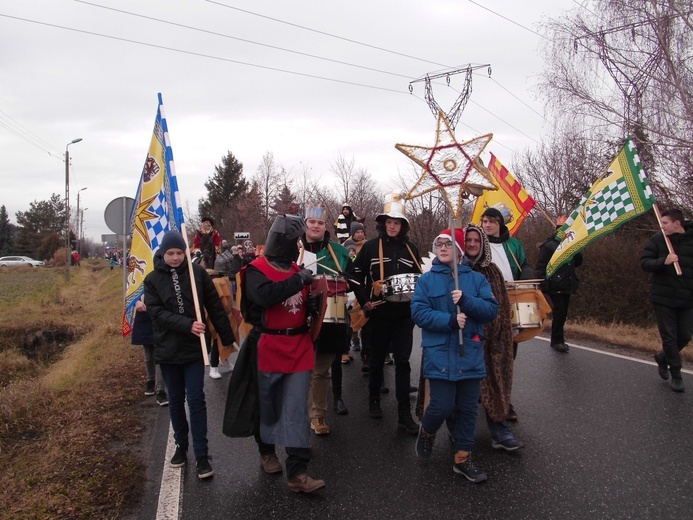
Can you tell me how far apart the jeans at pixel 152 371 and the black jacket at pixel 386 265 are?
274cm

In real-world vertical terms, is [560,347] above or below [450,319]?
below

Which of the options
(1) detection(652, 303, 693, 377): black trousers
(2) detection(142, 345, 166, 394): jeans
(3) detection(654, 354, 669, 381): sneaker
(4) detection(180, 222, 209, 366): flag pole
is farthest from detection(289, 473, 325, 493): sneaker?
(3) detection(654, 354, 669, 381): sneaker

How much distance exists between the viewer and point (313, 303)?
13.7ft

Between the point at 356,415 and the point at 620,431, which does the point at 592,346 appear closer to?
the point at 620,431

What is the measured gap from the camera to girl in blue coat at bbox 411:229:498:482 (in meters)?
3.95

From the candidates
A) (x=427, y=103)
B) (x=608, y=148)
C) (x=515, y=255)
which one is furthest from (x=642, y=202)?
(x=427, y=103)

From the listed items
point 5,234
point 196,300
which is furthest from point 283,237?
point 5,234

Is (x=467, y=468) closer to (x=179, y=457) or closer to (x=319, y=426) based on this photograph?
(x=319, y=426)

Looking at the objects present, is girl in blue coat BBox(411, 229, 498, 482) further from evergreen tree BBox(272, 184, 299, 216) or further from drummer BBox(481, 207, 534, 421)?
evergreen tree BBox(272, 184, 299, 216)

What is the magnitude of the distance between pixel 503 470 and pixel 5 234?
102m

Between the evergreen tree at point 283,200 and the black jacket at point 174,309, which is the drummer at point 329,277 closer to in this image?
the black jacket at point 174,309

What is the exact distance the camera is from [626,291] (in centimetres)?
1076

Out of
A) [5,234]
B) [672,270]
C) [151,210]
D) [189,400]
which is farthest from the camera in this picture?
[5,234]

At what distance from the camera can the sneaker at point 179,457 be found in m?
4.41
